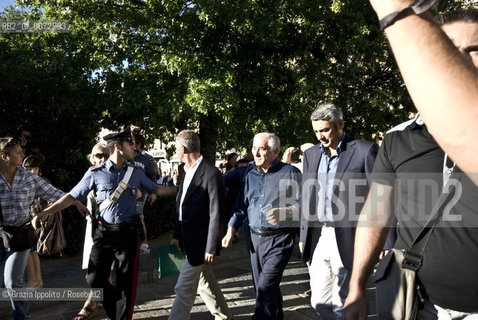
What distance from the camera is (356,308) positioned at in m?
1.70

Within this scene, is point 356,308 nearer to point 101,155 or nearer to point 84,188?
point 84,188

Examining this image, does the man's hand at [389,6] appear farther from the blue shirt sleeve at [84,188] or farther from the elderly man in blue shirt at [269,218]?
the blue shirt sleeve at [84,188]

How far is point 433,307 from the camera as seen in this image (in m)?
1.45

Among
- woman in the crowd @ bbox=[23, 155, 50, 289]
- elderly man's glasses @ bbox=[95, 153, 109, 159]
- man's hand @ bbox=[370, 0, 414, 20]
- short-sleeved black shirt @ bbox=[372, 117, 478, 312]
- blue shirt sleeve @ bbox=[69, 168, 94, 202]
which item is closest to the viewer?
man's hand @ bbox=[370, 0, 414, 20]

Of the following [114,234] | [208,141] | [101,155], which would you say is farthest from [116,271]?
[208,141]

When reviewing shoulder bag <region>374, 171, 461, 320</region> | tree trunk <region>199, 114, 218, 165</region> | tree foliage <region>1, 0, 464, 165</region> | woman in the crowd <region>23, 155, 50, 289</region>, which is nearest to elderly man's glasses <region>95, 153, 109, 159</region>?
woman in the crowd <region>23, 155, 50, 289</region>

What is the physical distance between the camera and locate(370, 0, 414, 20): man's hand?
1.97 ft

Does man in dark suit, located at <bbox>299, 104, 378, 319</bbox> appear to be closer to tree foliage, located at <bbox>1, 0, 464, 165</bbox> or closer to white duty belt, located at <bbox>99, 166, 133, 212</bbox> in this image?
white duty belt, located at <bbox>99, 166, 133, 212</bbox>

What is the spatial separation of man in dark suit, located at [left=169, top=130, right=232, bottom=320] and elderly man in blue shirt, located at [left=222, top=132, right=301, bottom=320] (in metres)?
0.30

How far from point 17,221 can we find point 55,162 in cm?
521

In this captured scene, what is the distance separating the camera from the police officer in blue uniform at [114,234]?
14.7 feet

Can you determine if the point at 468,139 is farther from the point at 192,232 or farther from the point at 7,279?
the point at 7,279

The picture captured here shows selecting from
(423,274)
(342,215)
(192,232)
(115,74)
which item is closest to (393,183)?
(423,274)

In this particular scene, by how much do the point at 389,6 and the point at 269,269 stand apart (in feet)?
12.4
